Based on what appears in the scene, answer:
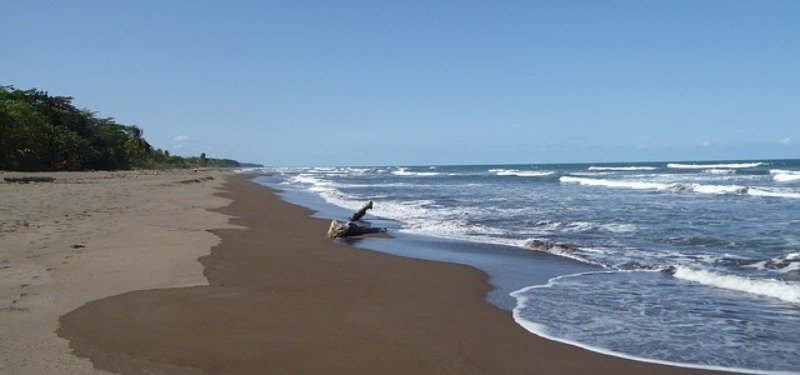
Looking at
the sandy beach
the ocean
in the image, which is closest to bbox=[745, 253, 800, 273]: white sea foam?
the ocean

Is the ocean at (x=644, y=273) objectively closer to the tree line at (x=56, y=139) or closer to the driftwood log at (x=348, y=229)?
the driftwood log at (x=348, y=229)

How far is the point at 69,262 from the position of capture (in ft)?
23.5

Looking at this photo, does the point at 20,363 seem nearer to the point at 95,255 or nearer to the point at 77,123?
the point at 95,255

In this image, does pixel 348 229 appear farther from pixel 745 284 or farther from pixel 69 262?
pixel 745 284

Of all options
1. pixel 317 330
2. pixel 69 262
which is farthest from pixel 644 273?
pixel 69 262

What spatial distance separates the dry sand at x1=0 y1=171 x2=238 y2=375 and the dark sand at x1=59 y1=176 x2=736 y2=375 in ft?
0.73

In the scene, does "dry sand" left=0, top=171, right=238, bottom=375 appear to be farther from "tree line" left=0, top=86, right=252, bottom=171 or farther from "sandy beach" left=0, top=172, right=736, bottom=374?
"tree line" left=0, top=86, right=252, bottom=171

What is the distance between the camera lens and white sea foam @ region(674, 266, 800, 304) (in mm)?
6570

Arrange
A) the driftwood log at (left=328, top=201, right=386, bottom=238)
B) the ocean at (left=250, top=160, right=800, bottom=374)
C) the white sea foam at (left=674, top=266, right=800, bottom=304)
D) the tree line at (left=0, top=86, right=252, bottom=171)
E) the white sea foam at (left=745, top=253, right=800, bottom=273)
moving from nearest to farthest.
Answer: the ocean at (left=250, top=160, right=800, bottom=374)
the white sea foam at (left=674, top=266, right=800, bottom=304)
the white sea foam at (left=745, top=253, right=800, bottom=273)
the driftwood log at (left=328, top=201, right=386, bottom=238)
the tree line at (left=0, top=86, right=252, bottom=171)

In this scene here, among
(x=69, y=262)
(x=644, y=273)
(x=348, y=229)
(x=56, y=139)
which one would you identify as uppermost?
(x=56, y=139)

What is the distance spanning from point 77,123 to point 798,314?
5741 cm

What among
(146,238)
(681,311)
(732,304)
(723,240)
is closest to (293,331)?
(681,311)

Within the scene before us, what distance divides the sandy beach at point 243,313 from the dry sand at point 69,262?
0.07ft

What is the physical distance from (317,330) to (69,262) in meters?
4.18
